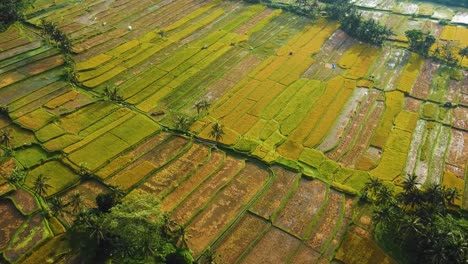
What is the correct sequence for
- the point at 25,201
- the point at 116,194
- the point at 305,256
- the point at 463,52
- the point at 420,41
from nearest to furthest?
the point at 305,256 < the point at 116,194 < the point at 25,201 < the point at 463,52 < the point at 420,41

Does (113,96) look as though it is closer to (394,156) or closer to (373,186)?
(373,186)

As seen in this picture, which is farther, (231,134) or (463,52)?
(463,52)

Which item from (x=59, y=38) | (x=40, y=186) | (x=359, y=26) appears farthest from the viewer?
(x=359, y=26)

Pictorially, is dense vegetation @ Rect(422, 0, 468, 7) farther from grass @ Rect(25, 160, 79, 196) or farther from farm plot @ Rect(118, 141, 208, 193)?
grass @ Rect(25, 160, 79, 196)

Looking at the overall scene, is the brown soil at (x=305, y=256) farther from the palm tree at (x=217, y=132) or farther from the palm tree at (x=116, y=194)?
the palm tree at (x=116, y=194)

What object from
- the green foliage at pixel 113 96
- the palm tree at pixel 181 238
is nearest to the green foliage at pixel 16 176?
the green foliage at pixel 113 96

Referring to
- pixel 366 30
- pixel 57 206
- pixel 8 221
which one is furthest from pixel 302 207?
pixel 366 30

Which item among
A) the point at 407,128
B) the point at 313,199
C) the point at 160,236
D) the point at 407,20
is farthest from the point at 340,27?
the point at 160,236

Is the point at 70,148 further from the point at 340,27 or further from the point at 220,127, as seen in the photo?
the point at 340,27
